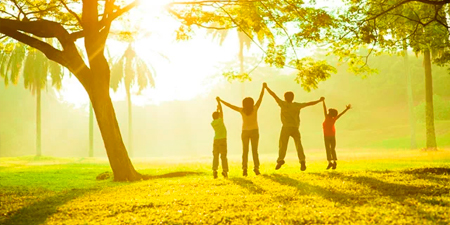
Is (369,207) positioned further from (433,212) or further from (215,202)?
(215,202)

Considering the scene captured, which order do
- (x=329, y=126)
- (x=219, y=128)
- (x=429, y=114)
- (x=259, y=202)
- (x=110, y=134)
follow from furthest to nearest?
1. (x=429, y=114)
2. (x=110, y=134)
3. (x=329, y=126)
4. (x=219, y=128)
5. (x=259, y=202)

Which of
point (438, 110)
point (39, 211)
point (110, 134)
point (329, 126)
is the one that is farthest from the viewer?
point (438, 110)

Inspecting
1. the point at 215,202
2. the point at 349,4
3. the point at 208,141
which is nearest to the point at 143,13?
the point at 349,4

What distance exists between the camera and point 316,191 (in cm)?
988

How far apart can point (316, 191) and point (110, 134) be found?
26.5 ft

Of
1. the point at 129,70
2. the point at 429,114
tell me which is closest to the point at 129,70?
the point at 129,70

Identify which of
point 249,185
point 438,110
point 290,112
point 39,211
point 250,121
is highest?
point 438,110

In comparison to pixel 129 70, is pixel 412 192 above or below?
below

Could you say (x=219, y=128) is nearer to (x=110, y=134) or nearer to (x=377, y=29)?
(x=110, y=134)

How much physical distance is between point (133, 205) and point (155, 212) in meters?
0.87

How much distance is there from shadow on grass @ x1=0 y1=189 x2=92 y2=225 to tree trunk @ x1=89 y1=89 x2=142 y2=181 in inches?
156

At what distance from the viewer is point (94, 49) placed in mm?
15836

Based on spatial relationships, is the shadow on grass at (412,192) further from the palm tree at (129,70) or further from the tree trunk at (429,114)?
the palm tree at (129,70)

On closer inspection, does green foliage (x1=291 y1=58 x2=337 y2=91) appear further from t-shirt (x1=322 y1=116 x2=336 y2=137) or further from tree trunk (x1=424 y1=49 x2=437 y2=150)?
tree trunk (x1=424 y1=49 x2=437 y2=150)
